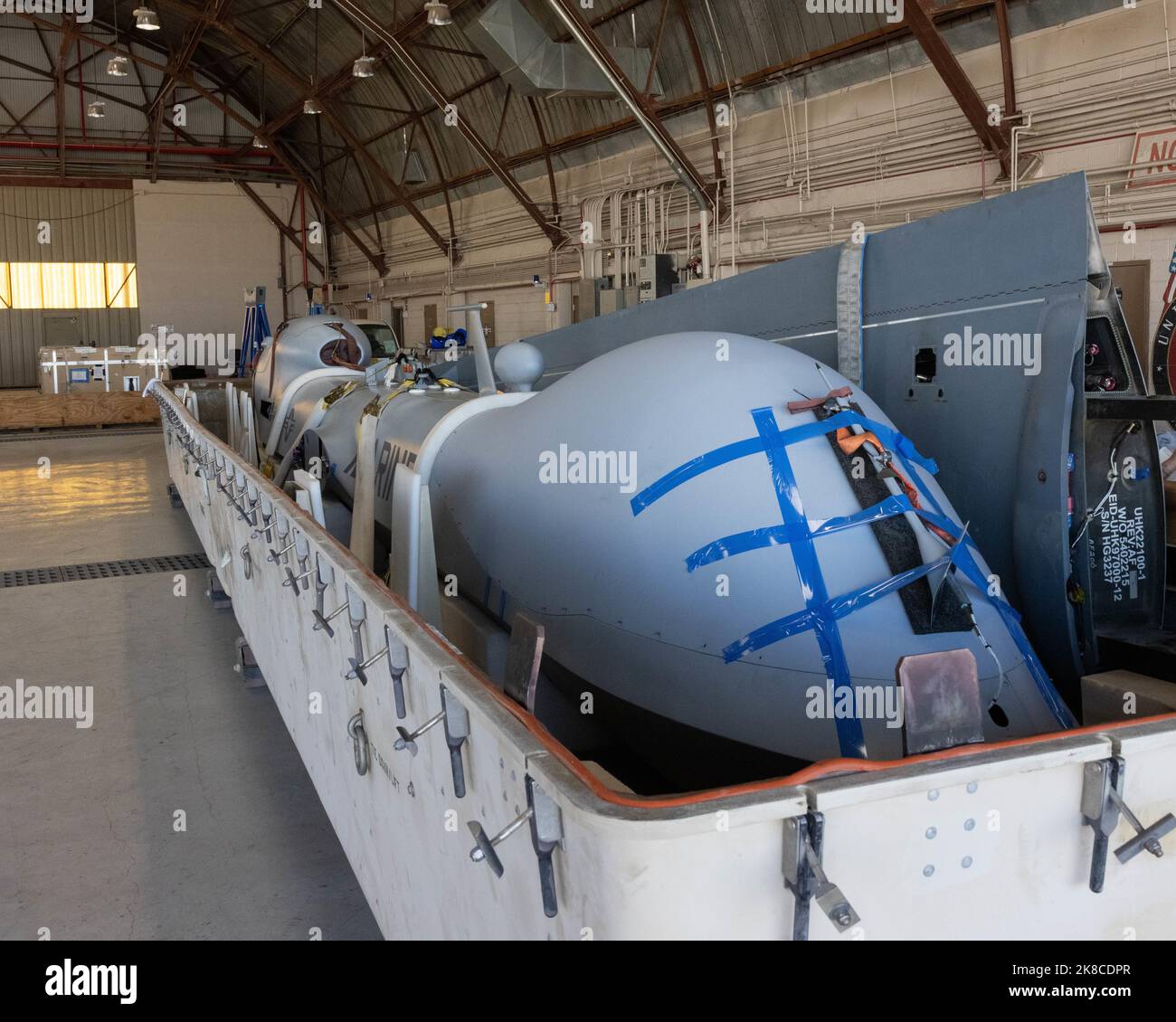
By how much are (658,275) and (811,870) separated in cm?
1148

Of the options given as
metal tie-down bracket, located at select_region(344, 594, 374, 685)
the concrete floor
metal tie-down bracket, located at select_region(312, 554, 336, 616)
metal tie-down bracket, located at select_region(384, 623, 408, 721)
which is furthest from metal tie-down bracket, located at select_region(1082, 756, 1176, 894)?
the concrete floor

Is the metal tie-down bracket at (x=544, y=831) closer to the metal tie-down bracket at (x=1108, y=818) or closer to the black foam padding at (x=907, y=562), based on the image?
the metal tie-down bracket at (x=1108, y=818)

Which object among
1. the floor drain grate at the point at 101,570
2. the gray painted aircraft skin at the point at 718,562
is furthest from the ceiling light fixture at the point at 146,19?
the gray painted aircraft skin at the point at 718,562

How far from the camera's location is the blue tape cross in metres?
2.26

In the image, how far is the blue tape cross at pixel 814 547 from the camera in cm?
226

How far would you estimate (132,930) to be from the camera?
2.77 metres

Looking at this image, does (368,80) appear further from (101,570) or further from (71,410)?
(101,570)

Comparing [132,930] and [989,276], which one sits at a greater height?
[989,276]

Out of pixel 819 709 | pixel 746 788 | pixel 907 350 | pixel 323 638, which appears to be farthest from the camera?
pixel 907 350

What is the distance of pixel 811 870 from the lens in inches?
45.8
